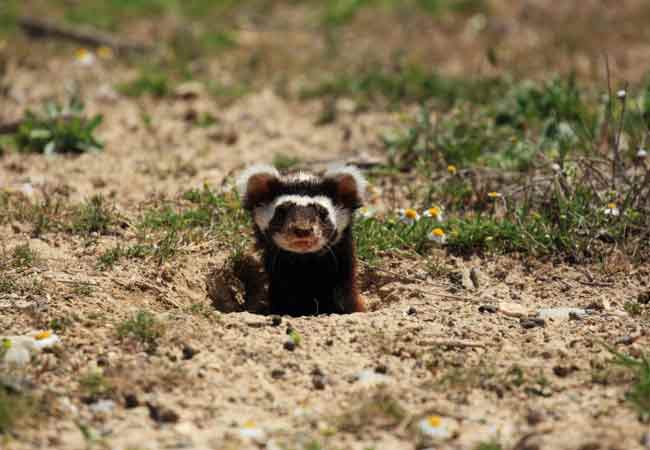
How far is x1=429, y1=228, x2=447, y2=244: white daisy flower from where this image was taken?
21.7ft

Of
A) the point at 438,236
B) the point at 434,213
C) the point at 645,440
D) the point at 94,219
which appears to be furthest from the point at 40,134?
the point at 645,440

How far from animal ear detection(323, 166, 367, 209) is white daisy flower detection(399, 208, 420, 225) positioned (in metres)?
0.68

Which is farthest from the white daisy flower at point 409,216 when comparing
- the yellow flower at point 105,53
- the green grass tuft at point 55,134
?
the yellow flower at point 105,53

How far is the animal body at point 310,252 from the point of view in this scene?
6176 millimetres

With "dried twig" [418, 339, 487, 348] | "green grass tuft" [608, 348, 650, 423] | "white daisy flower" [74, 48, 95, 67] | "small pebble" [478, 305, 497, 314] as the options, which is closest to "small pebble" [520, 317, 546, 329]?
"small pebble" [478, 305, 497, 314]

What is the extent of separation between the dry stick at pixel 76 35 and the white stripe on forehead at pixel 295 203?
5834 millimetres

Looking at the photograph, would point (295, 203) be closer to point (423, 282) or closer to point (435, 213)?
point (423, 282)

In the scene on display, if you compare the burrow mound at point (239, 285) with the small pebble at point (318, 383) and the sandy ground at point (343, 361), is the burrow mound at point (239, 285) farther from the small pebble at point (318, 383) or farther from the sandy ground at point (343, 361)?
the small pebble at point (318, 383)

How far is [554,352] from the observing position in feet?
16.1

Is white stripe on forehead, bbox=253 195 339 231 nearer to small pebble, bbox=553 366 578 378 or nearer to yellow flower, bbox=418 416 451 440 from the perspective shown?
small pebble, bbox=553 366 578 378

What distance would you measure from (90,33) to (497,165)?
6.41 m

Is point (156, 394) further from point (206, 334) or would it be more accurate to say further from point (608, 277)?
point (608, 277)

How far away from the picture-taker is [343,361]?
4848 mm

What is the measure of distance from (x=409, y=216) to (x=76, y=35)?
6613mm
